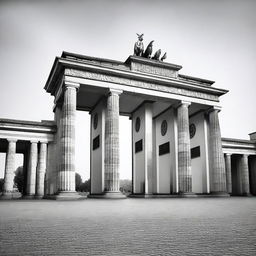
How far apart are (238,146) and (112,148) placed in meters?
28.6

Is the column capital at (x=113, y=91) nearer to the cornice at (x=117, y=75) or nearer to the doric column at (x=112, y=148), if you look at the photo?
the doric column at (x=112, y=148)

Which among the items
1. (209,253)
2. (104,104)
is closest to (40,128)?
(104,104)

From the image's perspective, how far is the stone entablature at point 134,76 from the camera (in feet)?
104

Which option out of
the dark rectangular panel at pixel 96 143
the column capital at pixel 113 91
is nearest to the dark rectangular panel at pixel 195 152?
the dark rectangular panel at pixel 96 143

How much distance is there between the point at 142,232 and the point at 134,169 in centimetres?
3536

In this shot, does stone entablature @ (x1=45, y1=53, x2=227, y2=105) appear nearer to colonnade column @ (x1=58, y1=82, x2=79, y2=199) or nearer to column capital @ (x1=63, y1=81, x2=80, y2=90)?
column capital @ (x1=63, y1=81, x2=80, y2=90)

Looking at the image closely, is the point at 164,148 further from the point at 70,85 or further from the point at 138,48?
the point at 70,85

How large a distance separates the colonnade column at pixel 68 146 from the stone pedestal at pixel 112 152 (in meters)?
3.77

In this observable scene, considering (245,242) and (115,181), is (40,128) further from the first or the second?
(245,242)

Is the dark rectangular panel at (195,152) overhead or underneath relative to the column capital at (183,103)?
underneath

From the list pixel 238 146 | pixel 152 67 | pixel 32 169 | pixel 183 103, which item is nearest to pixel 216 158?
pixel 183 103

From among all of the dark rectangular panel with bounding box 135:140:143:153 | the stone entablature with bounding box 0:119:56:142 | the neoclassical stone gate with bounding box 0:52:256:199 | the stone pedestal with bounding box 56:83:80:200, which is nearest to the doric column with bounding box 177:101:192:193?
the neoclassical stone gate with bounding box 0:52:256:199

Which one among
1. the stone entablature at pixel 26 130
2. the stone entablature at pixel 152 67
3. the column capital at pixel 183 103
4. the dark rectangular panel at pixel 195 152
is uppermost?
the stone entablature at pixel 152 67

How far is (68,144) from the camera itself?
98.6 feet
